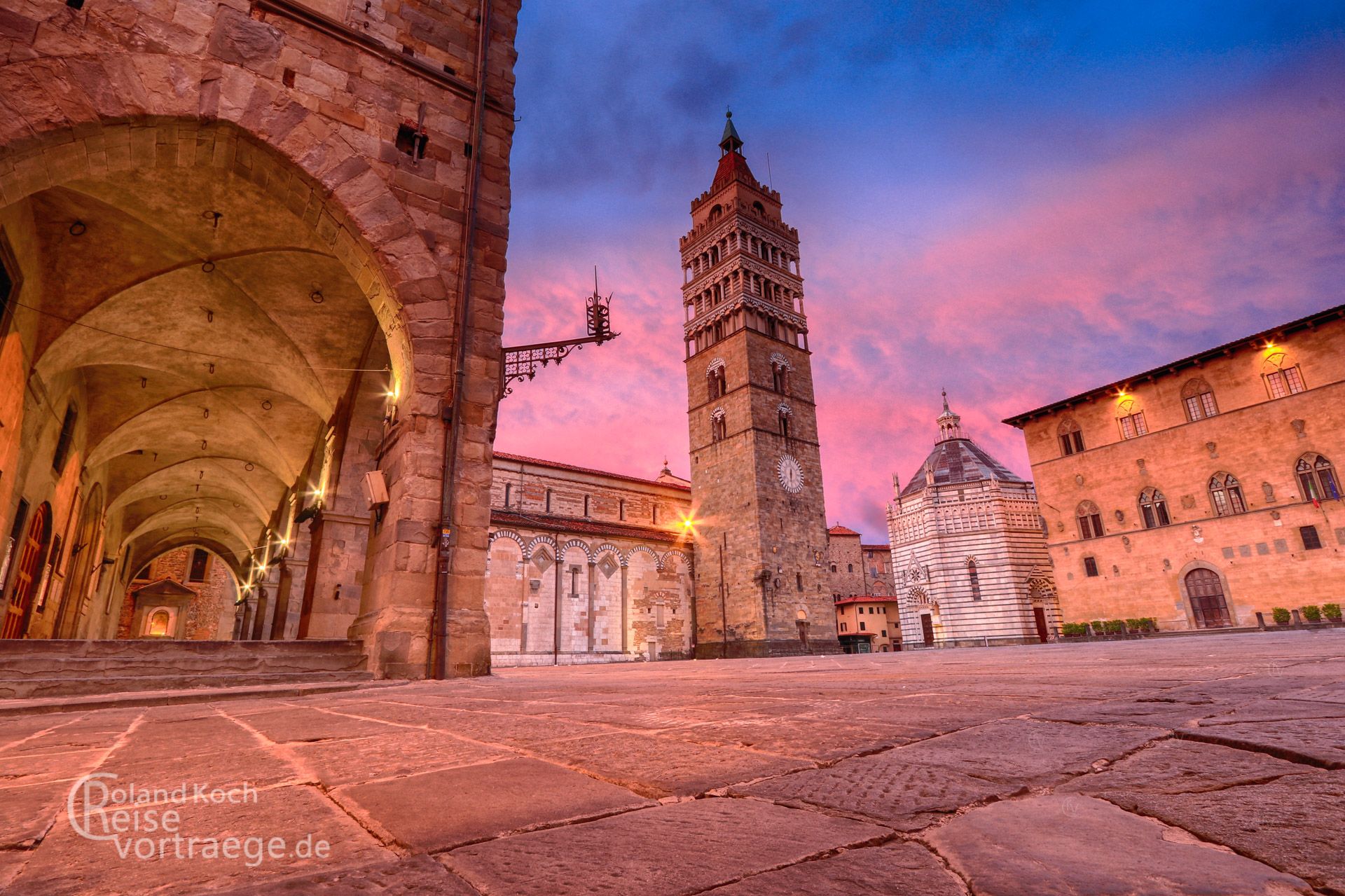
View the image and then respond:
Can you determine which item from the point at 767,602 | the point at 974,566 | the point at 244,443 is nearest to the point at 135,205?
the point at 244,443

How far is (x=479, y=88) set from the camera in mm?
8820

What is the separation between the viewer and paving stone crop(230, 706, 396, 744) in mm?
2369

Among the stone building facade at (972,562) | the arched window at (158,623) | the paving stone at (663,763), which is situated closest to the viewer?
the paving stone at (663,763)

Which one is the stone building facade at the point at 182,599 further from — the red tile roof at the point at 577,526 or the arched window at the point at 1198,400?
the arched window at the point at 1198,400

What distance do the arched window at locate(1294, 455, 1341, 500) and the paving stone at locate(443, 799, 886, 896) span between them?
28412 millimetres

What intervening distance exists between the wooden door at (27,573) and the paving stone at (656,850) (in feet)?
50.2

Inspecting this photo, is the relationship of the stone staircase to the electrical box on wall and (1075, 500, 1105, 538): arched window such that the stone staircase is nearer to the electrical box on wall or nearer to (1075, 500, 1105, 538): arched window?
the electrical box on wall

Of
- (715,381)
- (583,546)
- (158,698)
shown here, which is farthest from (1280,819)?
(715,381)

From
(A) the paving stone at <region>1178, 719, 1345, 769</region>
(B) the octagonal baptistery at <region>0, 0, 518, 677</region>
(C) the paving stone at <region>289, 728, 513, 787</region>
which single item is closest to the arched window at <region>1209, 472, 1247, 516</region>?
(B) the octagonal baptistery at <region>0, 0, 518, 677</region>

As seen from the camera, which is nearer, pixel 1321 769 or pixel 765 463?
pixel 1321 769

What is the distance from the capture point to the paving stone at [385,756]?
1.64m

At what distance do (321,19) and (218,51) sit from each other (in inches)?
52.6

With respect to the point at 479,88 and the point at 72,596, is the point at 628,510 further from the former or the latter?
the point at 479,88

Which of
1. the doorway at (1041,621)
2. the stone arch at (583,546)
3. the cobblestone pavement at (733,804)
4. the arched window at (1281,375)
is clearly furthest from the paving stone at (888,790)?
the doorway at (1041,621)
